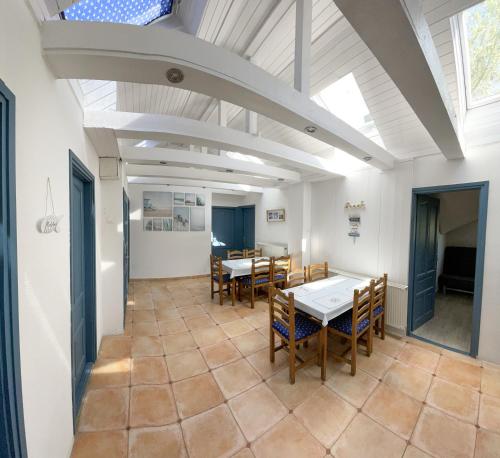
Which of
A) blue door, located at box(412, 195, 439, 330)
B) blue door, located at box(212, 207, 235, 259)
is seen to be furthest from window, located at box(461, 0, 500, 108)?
blue door, located at box(212, 207, 235, 259)

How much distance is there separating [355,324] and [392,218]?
1.70 metres

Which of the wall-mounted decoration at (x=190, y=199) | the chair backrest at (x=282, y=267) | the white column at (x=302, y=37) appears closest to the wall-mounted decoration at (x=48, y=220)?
the white column at (x=302, y=37)

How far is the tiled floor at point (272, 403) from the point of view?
1.43m

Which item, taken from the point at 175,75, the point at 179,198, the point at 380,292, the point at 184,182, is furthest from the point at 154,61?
the point at 179,198

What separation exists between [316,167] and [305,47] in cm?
183

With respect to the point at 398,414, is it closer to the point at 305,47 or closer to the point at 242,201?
the point at 305,47

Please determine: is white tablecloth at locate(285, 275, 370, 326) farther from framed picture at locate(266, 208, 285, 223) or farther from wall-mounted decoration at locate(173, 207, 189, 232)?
wall-mounted decoration at locate(173, 207, 189, 232)

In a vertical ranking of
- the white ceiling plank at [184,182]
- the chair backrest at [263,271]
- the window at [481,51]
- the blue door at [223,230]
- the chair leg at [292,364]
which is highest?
the window at [481,51]

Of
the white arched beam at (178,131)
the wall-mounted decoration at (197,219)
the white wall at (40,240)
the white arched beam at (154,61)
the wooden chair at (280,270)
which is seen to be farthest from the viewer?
the wall-mounted decoration at (197,219)

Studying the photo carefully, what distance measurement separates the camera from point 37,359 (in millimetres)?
972

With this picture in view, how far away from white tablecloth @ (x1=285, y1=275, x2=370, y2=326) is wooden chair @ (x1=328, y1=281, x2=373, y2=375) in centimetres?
13

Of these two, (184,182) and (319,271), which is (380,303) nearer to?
(319,271)

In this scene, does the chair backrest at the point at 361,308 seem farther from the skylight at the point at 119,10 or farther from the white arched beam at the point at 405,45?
the skylight at the point at 119,10

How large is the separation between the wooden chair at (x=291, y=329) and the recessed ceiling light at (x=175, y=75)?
1.75 meters
